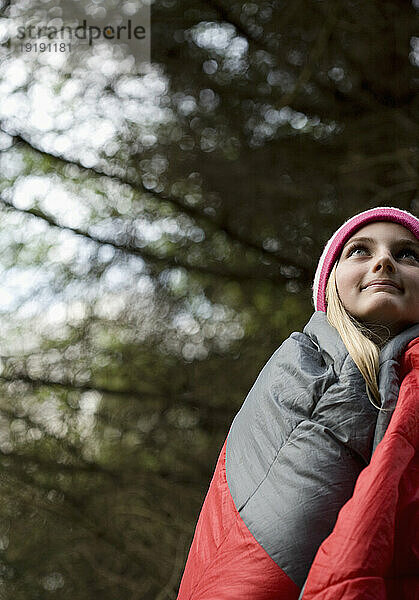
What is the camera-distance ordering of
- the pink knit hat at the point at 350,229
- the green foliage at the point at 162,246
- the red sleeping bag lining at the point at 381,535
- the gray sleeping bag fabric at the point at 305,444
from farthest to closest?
the green foliage at the point at 162,246 < the pink knit hat at the point at 350,229 < the gray sleeping bag fabric at the point at 305,444 < the red sleeping bag lining at the point at 381,535

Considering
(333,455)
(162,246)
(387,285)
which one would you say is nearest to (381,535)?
(333,455)

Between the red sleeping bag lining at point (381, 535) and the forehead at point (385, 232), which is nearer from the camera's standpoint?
the red sleeping bag lining at point (381, 535)

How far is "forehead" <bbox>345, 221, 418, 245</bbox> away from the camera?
0.88m

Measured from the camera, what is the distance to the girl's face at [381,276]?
0.80m

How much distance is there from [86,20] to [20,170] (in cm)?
44

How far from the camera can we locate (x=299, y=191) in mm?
1599

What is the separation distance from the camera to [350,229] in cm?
93

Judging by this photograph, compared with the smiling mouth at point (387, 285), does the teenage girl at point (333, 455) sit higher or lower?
lower

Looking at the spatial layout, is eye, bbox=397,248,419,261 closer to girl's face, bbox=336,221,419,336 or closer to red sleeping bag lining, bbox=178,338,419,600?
girl's face, bbox=336,221,419,336

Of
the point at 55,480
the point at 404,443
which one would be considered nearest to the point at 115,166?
the point at 55,480

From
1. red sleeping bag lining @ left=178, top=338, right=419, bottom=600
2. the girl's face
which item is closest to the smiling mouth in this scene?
the girl's face

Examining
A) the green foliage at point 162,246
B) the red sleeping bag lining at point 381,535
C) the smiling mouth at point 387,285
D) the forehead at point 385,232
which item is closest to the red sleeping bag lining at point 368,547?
the red sleeping bag lining at point 381,535

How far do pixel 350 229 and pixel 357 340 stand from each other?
0.24 metres

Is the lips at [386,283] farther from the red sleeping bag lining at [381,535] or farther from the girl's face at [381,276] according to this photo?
the red sleeping bag lining at [381,535]
